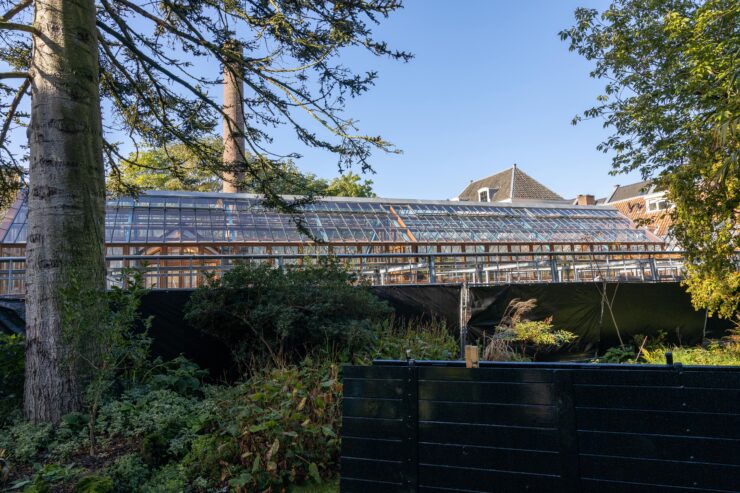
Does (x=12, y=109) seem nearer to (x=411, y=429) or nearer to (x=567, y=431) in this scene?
(x=411, y=429)

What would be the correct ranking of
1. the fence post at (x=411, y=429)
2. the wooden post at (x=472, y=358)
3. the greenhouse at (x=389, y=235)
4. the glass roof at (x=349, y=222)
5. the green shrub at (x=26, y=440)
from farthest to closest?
1. the glass roof at (x=349, y=222)
2. the greenhouse at (x=389, y=235)
3. the green shrub at (x=26, y=440)
4. the wooden post at (x=472, y=358)
5. the fence post at (x=411, y=429)

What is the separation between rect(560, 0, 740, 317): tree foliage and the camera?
930cm

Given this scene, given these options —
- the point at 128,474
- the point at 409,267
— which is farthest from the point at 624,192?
the point at 128,474

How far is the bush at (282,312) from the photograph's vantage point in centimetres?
662

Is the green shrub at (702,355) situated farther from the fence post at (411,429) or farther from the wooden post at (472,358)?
the fence post at (411,429)

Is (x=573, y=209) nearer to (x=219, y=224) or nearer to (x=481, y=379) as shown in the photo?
(x=219, y=224)

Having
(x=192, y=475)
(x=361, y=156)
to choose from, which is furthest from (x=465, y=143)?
(x=192, y=475)

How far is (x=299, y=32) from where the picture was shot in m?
7.68

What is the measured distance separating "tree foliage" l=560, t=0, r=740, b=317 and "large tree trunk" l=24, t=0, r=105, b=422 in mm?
8155

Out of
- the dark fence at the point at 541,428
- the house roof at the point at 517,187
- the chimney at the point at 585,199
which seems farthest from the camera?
the chimney at the point at 585,199

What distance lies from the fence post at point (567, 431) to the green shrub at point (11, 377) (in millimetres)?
5730

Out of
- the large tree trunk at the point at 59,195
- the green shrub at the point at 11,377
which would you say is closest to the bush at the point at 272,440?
the large tree trunk at the point at 59,195

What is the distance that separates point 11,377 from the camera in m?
6.02

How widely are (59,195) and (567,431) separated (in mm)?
5667
